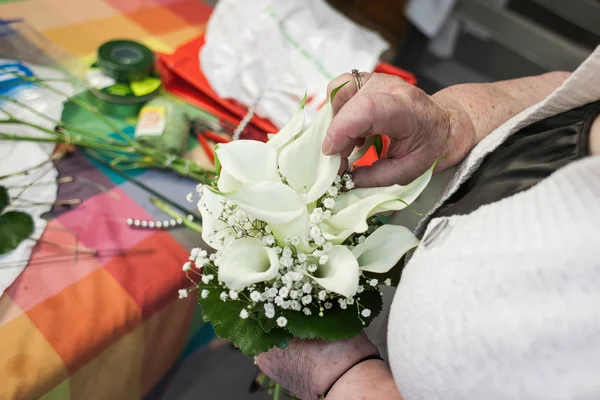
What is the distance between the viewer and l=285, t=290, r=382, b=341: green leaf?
0.52 meters

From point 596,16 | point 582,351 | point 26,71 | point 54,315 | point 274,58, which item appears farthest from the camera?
point 596,16

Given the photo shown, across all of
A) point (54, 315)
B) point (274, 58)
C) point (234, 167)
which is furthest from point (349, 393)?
point (274, 58)

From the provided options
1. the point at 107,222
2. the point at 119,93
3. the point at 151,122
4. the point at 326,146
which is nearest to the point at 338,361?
the point at 326,146

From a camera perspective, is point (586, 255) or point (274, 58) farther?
point (274, 58)

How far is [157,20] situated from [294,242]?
0.94 m

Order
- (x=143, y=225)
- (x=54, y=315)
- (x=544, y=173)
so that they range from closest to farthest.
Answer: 1. (x=544, y=173)
2. (x=54, y=315)
3. (x=143, y=225)

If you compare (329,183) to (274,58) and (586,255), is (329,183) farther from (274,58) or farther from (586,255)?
(274,58)

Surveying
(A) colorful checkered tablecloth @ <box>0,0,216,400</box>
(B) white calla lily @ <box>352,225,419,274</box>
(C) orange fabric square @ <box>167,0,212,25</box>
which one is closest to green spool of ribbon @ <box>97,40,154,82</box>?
(A) colorful checkered tablecloth @ <box>0,0,216,400</box>

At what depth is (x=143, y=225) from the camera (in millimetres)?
807

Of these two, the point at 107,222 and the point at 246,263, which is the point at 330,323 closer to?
the point at 246,263

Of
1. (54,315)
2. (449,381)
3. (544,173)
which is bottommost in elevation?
(54,315)

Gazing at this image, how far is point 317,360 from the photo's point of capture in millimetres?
558

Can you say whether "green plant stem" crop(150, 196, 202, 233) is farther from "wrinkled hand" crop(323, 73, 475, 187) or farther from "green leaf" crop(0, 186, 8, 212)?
"wrinkled hand" crop(323, 73, 475, 187)

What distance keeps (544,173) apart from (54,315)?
24.1 inches
